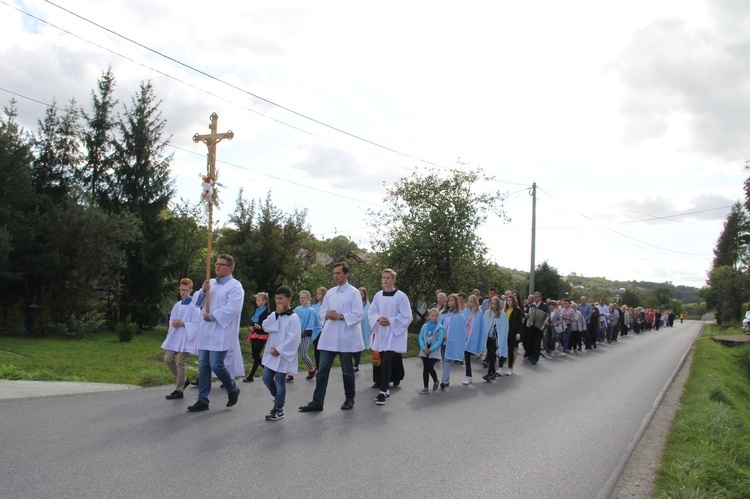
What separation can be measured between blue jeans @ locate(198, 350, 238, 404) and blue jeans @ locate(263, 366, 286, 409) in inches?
23.9

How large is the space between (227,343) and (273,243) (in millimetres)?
23999

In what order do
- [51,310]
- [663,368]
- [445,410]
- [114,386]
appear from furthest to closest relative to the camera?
[51,310] → [663,368] → [114,386] → [445,410]

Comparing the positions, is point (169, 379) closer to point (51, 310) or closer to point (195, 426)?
point (195, 426)

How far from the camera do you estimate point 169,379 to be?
10773 millimetres

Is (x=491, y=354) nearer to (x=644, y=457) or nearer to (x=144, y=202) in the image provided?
(x=644, y=457)

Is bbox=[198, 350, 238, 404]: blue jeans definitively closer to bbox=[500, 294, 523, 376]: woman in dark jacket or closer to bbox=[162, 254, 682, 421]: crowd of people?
bbox=[162, 254, 682, 421]: crowd of people

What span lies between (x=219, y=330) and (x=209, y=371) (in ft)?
2.11

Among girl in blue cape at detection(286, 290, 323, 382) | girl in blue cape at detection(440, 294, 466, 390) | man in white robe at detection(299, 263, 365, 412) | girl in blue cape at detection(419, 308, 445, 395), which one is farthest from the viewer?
girl in blue cape at detection(286, 290, 323, 382)

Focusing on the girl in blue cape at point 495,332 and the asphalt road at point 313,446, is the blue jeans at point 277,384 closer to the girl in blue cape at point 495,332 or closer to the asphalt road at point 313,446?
the asphalt road at point 313,446

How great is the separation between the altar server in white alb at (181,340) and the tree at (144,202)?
848 inches

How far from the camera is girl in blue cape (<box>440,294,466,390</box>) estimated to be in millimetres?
12047

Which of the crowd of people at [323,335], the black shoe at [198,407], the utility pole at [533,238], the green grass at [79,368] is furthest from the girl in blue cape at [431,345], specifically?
the utility pole at [533,238]

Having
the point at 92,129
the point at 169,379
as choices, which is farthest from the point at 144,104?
the point at 169,379

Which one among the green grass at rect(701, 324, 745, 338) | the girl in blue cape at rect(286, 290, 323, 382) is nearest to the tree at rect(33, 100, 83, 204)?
the girl in blue cape at rect(286, 290, 323, 382)
